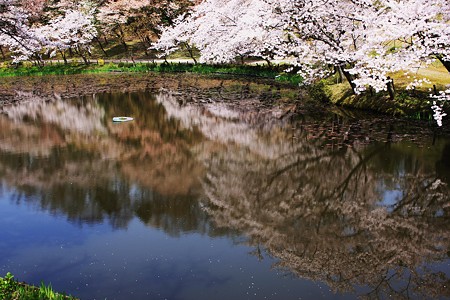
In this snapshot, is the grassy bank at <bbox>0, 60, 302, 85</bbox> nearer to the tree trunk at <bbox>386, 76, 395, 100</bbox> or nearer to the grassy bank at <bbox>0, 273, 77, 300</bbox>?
the tree trunk at <bbox>386, 76, 395, 100</bbox>

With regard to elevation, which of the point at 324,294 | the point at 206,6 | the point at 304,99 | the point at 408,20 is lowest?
the point at 324,294

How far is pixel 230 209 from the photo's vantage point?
9.73 m

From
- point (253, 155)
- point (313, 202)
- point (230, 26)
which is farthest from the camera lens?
point (230, 26)

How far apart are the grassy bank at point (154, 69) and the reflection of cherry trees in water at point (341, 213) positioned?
57.5 ft

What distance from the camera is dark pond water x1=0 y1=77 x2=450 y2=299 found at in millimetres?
6934

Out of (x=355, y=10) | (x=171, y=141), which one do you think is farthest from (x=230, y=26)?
(x=171, y=141)

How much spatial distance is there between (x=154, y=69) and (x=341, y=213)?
3333cm

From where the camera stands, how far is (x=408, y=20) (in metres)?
11.4

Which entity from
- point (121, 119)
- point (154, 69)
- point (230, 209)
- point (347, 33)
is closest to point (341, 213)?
point (230, 209)

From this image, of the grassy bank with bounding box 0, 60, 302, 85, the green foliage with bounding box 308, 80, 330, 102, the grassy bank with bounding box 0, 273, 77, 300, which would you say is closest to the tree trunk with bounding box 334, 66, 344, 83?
the green foliage with bounding box 308, 80, 330, 102

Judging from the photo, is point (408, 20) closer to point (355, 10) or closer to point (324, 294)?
point (355, 10)

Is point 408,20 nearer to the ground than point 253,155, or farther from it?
farther from it

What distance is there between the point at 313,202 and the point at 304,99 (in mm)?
14408

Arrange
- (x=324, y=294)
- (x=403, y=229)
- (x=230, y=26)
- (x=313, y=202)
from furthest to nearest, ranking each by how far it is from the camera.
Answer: (x=230, y=26) < (x=313, y=202) < (x=403, y=229) < (x=324, y=294)
